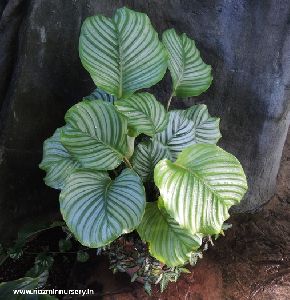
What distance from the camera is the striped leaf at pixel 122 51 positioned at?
1.37 meters

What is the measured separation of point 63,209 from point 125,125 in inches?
12.5

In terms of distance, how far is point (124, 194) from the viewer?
1299 millimetres

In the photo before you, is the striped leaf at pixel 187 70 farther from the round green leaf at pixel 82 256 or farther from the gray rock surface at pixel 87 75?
the round green leaf at pixel 82 256

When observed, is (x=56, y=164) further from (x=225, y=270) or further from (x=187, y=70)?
(x=225, y=270)

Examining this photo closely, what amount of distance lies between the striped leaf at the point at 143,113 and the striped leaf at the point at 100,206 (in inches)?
5.9

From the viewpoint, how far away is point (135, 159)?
1440 millimetres

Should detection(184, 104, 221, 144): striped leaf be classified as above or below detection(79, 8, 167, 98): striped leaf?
below

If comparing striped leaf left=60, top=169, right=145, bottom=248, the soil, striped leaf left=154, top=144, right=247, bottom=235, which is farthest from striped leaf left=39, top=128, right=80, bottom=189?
the soil

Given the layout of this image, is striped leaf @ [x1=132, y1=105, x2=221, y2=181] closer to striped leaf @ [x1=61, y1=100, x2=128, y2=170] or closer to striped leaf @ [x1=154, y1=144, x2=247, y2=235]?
striped leaf @ [x1=61, y1=100, x2=128, y2=170]

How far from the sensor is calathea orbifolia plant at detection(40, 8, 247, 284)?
47.5 inches

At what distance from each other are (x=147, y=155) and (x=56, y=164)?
321mm

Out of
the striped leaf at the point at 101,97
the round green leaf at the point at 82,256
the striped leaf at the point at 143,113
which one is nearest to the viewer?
the striped leaf at the point at 143,113

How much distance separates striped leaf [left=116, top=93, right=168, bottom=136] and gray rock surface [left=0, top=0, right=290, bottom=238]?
0.47 meters

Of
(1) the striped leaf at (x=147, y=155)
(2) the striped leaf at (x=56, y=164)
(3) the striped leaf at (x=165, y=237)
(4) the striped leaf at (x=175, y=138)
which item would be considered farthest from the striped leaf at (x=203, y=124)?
(2) the striped leaf at (x=56, y=164)
